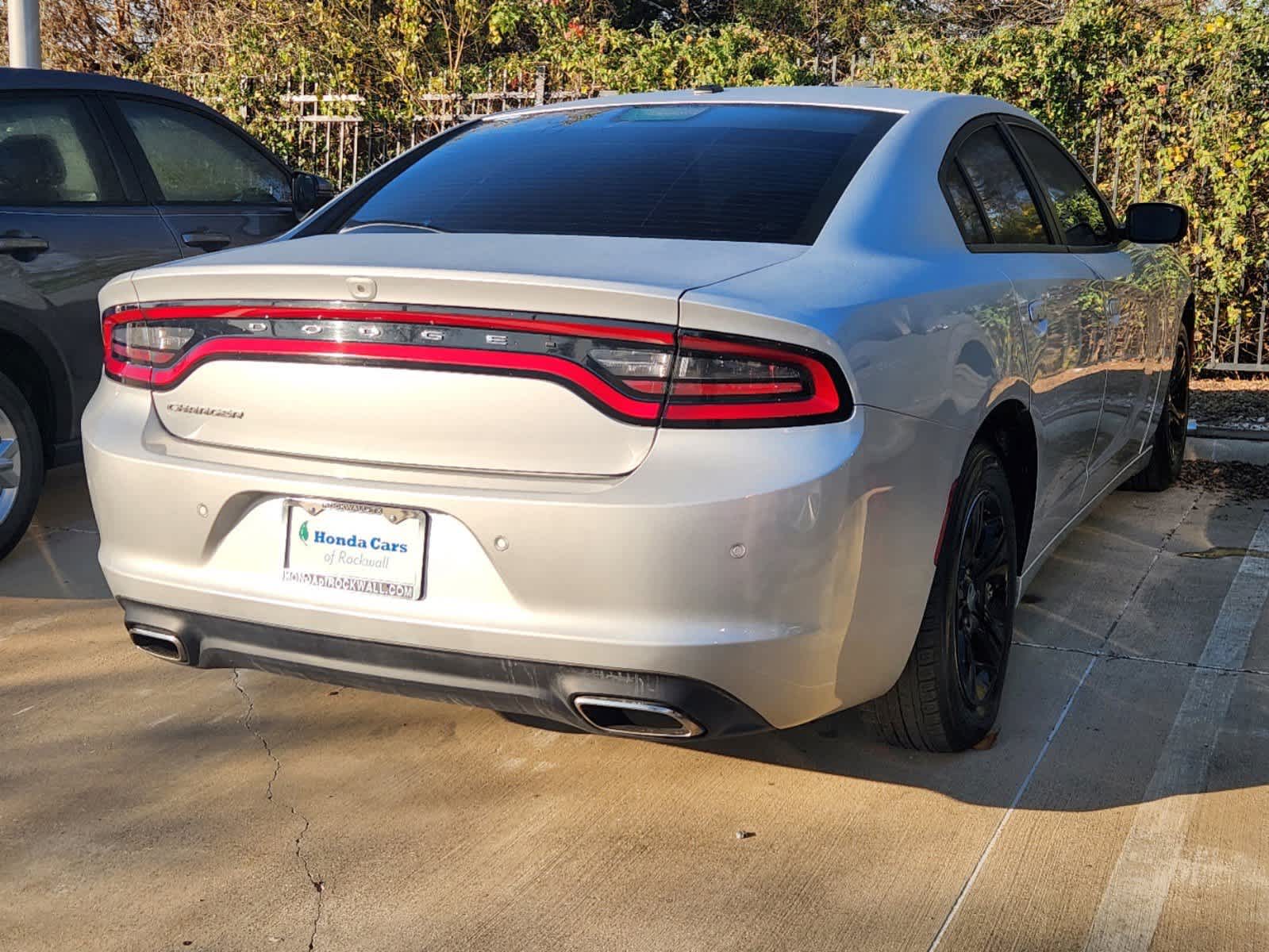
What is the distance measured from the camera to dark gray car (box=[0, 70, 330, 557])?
5082mm

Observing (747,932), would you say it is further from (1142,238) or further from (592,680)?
(1142,238)

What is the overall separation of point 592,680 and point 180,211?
3831 mm

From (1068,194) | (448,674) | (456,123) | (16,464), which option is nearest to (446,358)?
(448,674)

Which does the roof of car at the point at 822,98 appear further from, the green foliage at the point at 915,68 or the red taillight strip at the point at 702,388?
the green foliage at the point at 915,68

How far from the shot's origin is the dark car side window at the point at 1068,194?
453 centimetres

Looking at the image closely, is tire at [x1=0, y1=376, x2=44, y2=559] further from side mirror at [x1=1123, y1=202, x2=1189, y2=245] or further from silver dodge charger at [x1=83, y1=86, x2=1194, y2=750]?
side mirror at [x1=1123, y1=202, x2=1189, y2=245]

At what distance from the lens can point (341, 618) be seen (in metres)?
2.87

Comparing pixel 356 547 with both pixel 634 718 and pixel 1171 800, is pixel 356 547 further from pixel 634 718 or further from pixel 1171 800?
pixel 1171 800

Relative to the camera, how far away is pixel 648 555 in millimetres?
2637

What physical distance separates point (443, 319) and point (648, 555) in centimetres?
60

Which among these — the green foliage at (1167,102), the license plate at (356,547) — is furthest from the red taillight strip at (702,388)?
the green foliage at (1167,102)

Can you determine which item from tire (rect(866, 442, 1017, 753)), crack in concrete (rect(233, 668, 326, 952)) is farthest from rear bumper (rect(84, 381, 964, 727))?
crack in concrete (rect(233, 668, 326, 952))

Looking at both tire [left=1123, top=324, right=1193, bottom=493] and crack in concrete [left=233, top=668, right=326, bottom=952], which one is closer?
crack in concrete [left=233, top=668, right=326, bottom=952]

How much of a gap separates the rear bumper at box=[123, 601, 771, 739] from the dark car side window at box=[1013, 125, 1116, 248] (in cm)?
239
